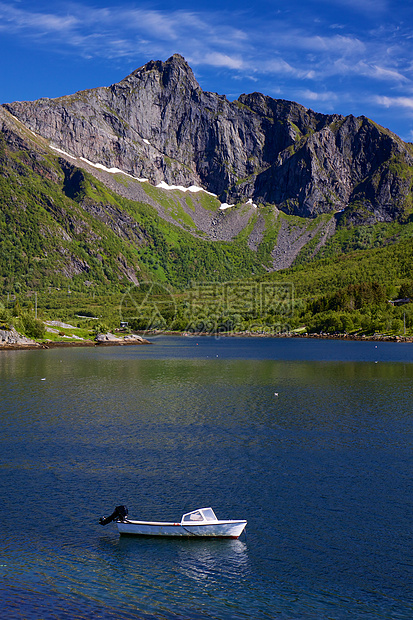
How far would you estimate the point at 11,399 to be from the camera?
80.8 meters

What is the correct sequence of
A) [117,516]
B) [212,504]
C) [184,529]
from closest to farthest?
[184,529]
[117,516]
[212,504]

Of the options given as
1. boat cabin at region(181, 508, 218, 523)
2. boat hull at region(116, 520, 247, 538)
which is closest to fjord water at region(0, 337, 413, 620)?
boat hull at region(116, 520, 247, 538)

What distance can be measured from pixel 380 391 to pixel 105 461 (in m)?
55.9

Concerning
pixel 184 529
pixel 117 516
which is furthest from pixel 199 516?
pixel 117 516

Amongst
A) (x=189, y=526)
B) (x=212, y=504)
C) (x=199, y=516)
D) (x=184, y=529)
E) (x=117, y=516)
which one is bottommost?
(x=212, y=504)

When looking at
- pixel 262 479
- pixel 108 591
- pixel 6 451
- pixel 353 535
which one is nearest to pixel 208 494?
pixel 262 479

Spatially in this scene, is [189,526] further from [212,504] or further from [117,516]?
[212,504]

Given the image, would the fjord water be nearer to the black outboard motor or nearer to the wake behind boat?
the wake behind boat

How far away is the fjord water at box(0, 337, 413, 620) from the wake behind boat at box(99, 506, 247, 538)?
1.89ft

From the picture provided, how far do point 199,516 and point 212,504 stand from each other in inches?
193

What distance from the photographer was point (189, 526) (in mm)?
31078

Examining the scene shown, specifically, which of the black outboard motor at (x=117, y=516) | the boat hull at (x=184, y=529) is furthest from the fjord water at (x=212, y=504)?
the black outboard motor at (x=117, y=516)

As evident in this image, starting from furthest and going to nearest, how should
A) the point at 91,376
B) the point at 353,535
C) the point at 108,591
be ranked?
the point at 91,376
the point at 353,535
the point at 108,591

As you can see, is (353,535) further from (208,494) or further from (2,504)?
(2,504)
